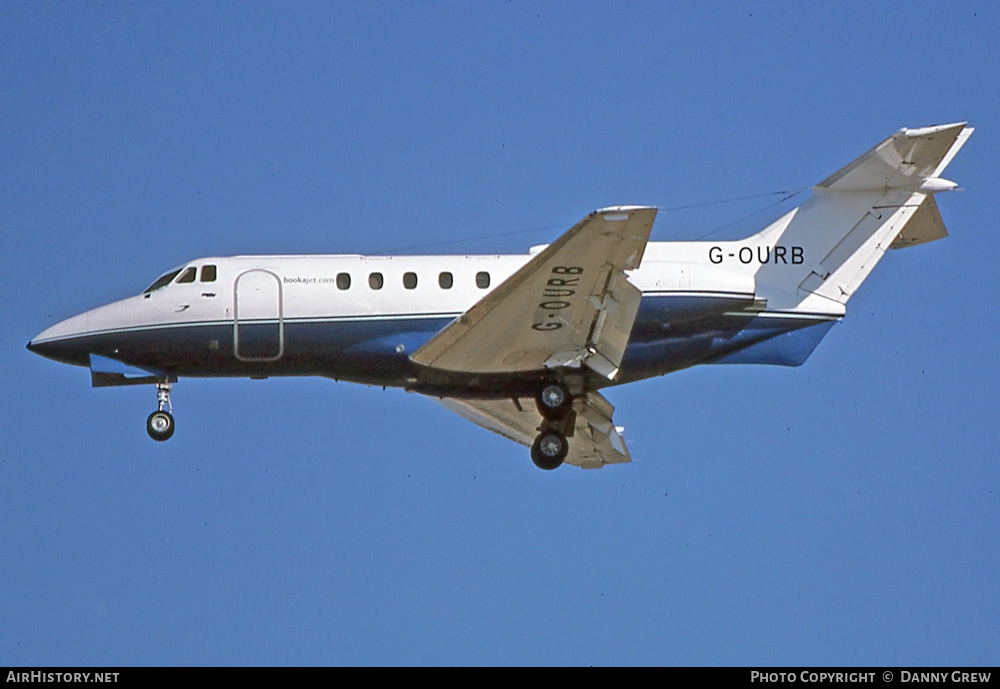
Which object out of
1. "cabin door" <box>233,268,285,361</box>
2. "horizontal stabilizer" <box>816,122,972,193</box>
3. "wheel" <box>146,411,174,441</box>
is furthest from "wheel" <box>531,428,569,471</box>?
"horizontal stabilizer" <box>816,122,972,193</box>

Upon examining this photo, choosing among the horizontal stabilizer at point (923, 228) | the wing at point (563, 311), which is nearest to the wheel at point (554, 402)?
the wing at point (563, 311)

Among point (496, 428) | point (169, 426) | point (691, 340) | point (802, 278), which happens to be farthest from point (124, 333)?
point (802, 278)

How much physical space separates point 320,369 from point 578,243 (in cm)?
542

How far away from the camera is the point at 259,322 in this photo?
91.4 feet

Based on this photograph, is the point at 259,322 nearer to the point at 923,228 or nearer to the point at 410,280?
the point at 410,280

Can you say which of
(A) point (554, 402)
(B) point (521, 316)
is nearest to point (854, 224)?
(A) point (554, 402)

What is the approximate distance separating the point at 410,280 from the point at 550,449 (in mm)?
3521

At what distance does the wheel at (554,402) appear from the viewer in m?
27.9

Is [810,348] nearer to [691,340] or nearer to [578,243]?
[691,340]

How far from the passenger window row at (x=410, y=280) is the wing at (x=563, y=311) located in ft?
4.10

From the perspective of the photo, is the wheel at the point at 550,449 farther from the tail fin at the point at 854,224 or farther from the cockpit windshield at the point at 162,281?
the cockpit windshield at the point at 162,281

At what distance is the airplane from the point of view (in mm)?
27422

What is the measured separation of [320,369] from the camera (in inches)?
1111

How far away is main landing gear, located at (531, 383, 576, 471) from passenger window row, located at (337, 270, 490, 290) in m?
2.00
